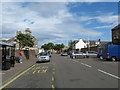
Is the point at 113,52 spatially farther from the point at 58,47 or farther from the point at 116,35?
the point at 58,47

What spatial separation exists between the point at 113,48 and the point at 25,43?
36821mm

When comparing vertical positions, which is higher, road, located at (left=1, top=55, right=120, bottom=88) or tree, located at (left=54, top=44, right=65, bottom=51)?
tree, located at (left=54, top=44, right=65, bottom=51)

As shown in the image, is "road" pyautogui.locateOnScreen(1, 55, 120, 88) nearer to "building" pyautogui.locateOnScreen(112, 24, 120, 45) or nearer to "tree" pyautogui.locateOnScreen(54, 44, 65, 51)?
"building" pyautogui.locateOnScreen(112, 24, 120, 45)

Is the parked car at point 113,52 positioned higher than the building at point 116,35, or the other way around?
the building at point 116,35

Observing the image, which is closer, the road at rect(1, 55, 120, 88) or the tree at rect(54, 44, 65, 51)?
the road at rect(1, 55, 120, 88)

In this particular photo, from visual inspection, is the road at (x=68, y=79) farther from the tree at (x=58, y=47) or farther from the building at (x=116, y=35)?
the tree at (x=58, y=47)

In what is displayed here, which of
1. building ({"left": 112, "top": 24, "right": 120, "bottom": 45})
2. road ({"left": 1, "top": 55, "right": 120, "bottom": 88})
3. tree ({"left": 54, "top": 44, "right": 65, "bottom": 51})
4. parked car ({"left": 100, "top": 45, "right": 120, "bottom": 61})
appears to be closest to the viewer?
road ({"left": 1, "top": 55, "right": 120, "bottom": 88})

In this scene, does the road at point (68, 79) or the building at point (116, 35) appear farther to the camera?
the building at point (116, 35)

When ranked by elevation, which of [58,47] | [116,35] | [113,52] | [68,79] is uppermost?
[116,35]

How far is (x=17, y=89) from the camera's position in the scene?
6.79 m

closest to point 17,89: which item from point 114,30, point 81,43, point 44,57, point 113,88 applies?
point 113,88

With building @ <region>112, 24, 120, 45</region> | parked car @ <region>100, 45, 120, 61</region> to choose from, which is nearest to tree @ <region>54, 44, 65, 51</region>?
building @ <region>112, 24, 120, 45</region>

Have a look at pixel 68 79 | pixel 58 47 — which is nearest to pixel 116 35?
pixel 68 79

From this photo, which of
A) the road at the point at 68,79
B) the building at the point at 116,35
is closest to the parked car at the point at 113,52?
the road at the point at 68,79
